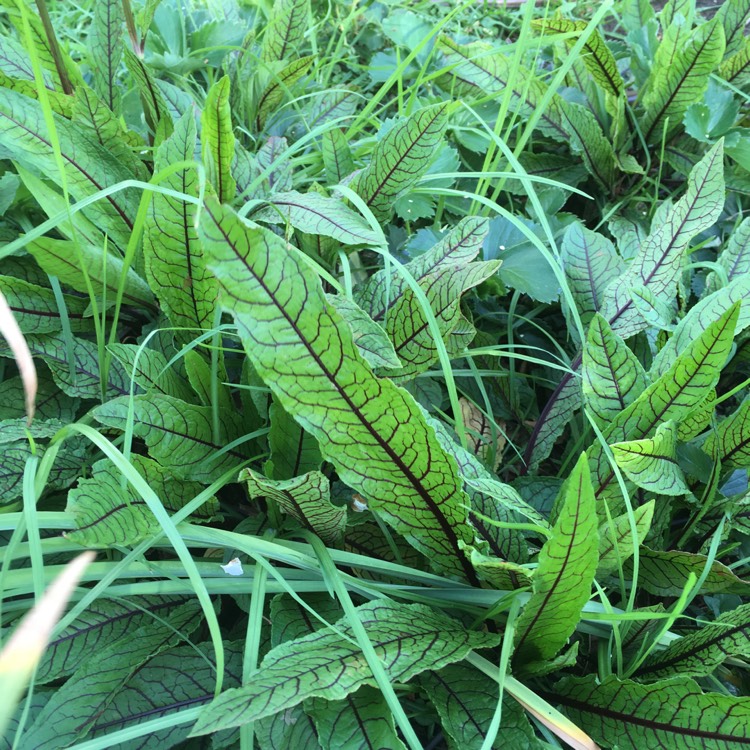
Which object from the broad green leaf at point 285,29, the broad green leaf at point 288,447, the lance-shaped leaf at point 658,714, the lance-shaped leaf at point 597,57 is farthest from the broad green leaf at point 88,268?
the lance-shaped leaf at point 597,57

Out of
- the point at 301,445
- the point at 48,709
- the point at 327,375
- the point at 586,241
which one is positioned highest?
the point at 586,241

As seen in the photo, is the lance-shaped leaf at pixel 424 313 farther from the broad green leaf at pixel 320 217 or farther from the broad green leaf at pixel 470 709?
the broad green leaf at pixel 470 709

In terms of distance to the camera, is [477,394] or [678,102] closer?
[477,394]

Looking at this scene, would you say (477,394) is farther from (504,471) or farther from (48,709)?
(48,709)

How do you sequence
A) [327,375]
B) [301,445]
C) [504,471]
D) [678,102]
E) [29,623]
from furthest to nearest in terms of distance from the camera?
1. [678,102]
2. [504,471]
3. [301,445]
4. [327,375]
5. [29,623]

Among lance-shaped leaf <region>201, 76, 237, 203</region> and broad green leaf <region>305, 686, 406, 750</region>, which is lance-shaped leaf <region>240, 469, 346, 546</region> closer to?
broad green leaf <region>305, 686, 406, 750</region>

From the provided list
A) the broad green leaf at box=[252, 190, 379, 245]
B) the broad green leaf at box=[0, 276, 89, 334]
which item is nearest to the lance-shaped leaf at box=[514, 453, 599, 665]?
the broad green leaf at box=[252, 190, 379, 245]

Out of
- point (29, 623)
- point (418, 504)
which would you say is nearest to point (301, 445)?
point (418, 504)

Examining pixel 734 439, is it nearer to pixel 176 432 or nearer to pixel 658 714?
pixel 658 714
